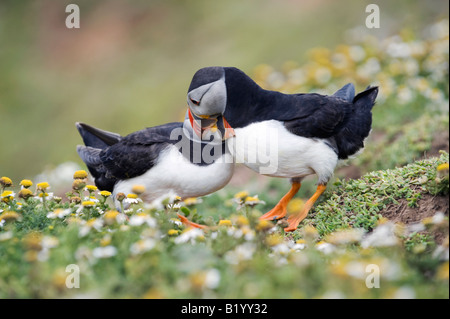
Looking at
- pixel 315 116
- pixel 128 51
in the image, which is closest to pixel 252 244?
pixel 315 116

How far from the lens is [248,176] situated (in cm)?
732

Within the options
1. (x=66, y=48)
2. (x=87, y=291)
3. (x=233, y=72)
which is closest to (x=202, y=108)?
(x=233, y=72)

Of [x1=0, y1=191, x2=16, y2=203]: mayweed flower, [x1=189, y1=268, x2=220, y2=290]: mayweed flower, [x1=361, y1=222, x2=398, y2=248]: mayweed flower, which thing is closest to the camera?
[x1=189, y1=268, x2=220, y2=290]: mayweed flower

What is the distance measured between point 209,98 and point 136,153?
943mm

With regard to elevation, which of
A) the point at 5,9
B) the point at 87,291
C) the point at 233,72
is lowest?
the point at 87,291

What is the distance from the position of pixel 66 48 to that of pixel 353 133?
11.1 m

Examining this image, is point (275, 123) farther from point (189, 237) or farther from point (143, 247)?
point (143, 247)

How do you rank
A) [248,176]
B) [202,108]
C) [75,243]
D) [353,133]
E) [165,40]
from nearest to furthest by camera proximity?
[75,243], [202,108], [353,133], [248,176], [165,40]

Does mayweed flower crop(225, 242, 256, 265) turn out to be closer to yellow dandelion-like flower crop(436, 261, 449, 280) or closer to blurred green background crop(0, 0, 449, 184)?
yellow dandelion-like flower crop(436, 261, 449, 280)

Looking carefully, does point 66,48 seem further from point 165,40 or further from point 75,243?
point 75,243

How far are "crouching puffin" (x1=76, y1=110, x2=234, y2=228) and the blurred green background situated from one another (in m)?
5.40

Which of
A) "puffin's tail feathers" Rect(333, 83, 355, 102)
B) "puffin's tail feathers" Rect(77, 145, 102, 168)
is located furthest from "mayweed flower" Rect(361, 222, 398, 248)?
"puffin's tail feathers" Rect(77, 145, 102, 168)

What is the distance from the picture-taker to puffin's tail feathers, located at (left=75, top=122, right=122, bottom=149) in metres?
5.30
